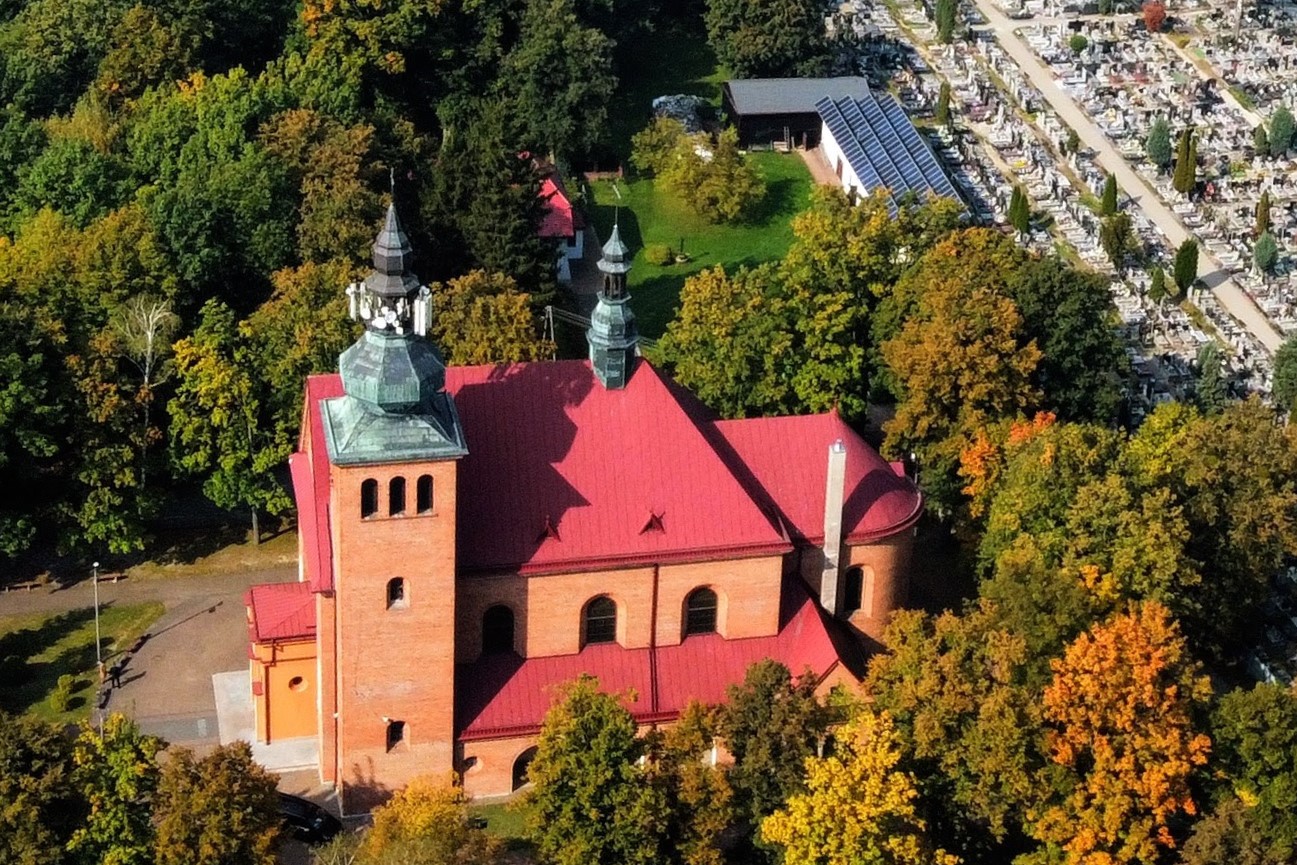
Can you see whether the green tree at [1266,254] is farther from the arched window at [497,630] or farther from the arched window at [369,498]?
the arched window at [369,498]

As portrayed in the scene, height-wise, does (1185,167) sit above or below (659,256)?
above

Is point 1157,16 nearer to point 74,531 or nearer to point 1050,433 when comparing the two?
point 1050,433

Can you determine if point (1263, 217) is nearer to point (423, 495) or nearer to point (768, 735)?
point (768, 735)

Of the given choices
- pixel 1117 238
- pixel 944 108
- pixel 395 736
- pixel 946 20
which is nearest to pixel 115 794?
pixel 395 736

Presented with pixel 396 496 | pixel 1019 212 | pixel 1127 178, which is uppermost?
pixel 396 496

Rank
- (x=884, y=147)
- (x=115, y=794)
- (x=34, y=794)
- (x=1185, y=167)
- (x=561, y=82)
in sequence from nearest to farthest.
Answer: (x=34, y=794)
(x=115, y=794)
(x=561, y=82)
(x=884, y=147)
(x=1185, y=167)

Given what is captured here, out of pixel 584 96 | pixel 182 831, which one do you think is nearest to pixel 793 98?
pixel 584 96
